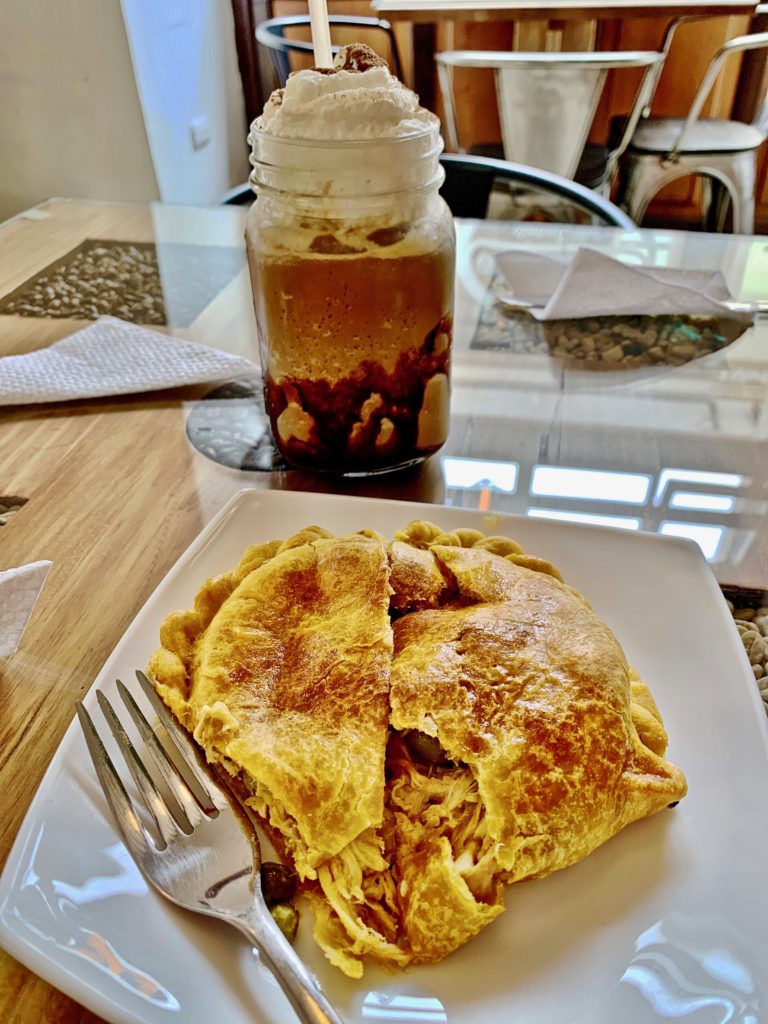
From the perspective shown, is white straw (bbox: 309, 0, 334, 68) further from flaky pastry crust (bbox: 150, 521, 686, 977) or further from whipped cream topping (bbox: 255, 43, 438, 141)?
flaky pastry crust (bbox: 150, 521, 686, 977)

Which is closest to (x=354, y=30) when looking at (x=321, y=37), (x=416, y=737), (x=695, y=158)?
(x=695, y=158)

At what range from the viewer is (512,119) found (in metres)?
2.90

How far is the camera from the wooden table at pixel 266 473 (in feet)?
2.32

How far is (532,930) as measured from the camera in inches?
18.1

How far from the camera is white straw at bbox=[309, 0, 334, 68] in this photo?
29.6 inches

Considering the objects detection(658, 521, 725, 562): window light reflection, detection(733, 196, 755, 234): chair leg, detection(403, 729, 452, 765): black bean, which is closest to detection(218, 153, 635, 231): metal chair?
detection(658, 521, 725, 562): window light reflection

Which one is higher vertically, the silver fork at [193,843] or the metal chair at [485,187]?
the silver fork at [193,843]

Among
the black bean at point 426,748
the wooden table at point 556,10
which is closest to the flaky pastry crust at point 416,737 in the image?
the black bean at point 426,748

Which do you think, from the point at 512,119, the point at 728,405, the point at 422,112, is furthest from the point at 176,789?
the point at 512,119

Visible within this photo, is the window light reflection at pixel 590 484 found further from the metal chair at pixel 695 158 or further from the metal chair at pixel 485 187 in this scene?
the metal chair at pixel 695 158

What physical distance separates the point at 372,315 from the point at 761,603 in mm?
440

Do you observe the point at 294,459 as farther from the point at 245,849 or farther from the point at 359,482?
the point at 245,849

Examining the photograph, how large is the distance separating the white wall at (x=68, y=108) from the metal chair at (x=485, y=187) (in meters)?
1.47

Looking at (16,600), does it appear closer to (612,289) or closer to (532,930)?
(532,930)
